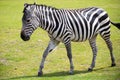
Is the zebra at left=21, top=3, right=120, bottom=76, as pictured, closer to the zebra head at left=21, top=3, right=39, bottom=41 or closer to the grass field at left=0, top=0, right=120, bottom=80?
the zebra head at left=21, top=3, right=39, bottom=41

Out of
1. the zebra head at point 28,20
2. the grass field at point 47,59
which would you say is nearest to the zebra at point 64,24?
the zebra head at point 28,20

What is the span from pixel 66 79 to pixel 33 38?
26.4 feet

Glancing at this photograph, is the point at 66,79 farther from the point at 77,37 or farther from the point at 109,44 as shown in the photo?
the point at 109,44

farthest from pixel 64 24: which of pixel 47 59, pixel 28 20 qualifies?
pixel 47 59

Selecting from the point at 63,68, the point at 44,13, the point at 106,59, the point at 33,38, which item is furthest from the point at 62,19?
the point at 33,38

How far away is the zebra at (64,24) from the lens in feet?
36.7

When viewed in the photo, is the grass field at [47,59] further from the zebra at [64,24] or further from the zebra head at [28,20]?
the zebra head at [28,20]

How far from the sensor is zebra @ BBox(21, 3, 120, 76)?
11172 millimetres

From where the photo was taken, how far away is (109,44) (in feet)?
41.3

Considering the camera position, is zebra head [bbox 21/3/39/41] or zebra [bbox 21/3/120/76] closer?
zebra head [bbox 21/3/39/41]

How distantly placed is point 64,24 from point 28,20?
1142 millimetres

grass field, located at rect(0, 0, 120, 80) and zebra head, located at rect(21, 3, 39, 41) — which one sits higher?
zebra head, located at rect(21, 3, 39, 41)

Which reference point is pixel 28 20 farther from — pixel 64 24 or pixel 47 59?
pixel 47 59

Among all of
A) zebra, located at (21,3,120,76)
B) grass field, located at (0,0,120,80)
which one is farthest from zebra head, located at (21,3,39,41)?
grass field, located at (0,0,120,80)
